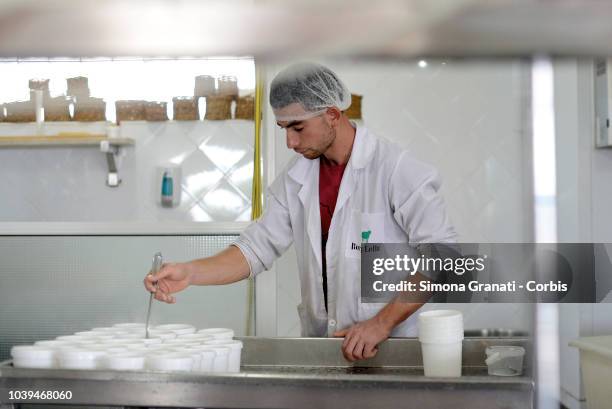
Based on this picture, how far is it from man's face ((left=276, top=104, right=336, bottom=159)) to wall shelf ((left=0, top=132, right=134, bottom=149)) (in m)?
1.08

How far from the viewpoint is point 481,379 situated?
4.01 ft

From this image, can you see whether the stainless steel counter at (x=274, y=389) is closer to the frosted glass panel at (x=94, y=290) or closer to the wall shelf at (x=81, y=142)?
the frosted glass panel at (x=94, y=290)

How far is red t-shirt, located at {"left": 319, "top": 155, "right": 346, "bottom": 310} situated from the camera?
201cm

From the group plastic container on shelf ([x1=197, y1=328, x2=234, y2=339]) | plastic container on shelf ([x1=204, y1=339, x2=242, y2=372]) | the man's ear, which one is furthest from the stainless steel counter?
the man's ear

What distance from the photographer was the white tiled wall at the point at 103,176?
289 centimetres

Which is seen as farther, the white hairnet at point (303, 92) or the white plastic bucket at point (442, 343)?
the white hairnet at point (303, 92)

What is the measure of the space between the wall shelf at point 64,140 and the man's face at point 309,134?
3.53 feet

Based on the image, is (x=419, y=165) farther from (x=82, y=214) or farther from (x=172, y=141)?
(x=82, y=214)

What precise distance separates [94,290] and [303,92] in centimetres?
104

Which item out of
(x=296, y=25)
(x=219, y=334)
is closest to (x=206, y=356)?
(x=219, y=334)

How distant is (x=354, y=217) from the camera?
195 cm

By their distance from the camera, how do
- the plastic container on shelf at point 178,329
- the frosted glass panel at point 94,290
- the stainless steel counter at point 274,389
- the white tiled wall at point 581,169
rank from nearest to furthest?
the stainless steel counter at point 274,389 < the plastic container on shelf at point 178,329 < the frosted glass panel at point 94,290 < the white tiled wall at point 581,169

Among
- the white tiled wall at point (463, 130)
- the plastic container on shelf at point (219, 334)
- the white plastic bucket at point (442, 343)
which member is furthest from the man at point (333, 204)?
the white tiled wall at point (463, 130)

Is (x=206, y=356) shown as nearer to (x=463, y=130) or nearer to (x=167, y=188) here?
(x=167, y=188)
